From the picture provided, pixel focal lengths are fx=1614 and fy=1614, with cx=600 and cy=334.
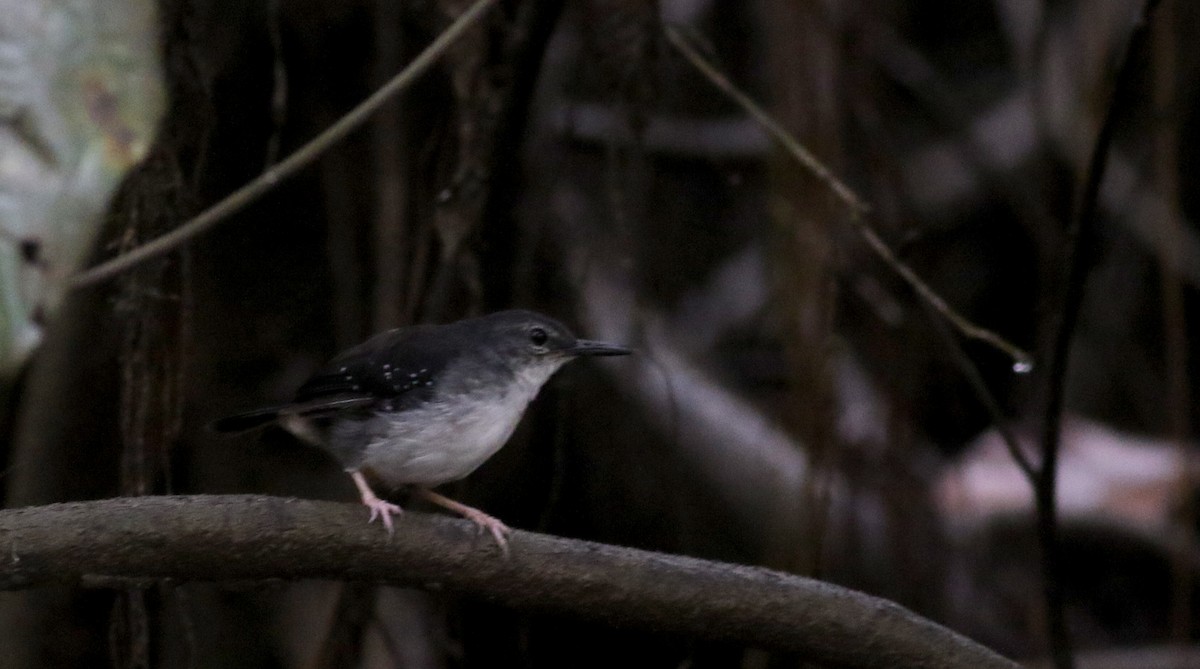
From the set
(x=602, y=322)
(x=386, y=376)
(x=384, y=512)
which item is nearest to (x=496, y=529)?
(x=384, y=512)

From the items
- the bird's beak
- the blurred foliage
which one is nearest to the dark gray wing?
the bird's beak

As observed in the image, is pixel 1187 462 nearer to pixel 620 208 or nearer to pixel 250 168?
pixel 620 208

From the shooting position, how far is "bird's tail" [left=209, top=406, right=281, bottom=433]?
2.98 metres

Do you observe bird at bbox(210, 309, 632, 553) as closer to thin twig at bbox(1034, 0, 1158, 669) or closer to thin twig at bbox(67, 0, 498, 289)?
thin twig at bbox(67, 0, 498, 289)

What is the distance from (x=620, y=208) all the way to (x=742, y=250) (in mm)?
3746

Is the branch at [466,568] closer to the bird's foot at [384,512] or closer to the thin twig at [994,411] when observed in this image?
the bird's foot at [384,512]

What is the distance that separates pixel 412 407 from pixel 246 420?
1.04 feet

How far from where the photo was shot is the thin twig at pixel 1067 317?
3352mm

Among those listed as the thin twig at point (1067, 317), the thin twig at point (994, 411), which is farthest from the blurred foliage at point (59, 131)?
the thin twig at point (994, 411)

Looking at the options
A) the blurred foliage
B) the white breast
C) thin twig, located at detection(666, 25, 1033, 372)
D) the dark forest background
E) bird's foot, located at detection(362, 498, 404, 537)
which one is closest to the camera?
the blurred foliage

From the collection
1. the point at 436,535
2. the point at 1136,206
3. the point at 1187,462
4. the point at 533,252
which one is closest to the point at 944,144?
the point at 1136,206

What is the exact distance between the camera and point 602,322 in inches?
200

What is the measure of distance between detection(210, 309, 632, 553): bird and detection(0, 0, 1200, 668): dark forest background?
324 millimetres

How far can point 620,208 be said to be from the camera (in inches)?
147
